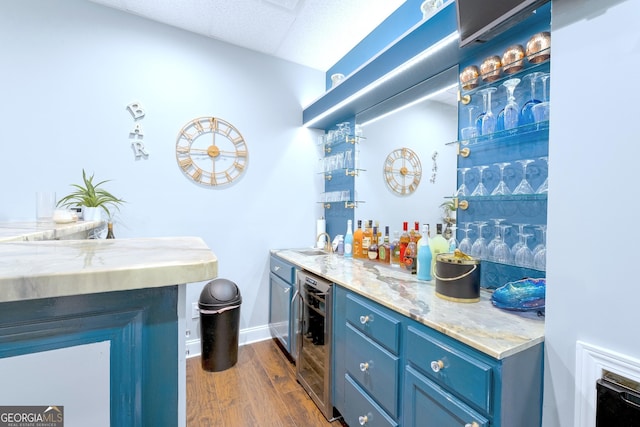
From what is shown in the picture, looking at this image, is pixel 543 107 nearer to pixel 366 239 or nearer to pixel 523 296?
pixel 523 296

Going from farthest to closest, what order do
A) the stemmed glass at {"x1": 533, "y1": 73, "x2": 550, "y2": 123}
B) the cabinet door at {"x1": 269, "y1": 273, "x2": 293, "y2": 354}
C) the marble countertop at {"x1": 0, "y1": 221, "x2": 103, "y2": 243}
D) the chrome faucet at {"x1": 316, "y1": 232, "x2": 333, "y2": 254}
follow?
the chrome faucet at {"x1": 316, "y1": 232, "x2": 333, "y2": 254} < the cabinet door at {"x1": 269, "y1": 273, "x2": 293, "y2": 354} < the stemmed glass at {"x1": 533, "y1": 73, "x2": 550, "y2": 123} < the marble countertop at {"x1": 0, "y1": 221, "x2": 103, "y2": 243}

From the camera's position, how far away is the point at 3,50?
6.36 ft

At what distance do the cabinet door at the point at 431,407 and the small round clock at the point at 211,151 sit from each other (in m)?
2.23

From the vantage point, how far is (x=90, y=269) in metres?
0.51

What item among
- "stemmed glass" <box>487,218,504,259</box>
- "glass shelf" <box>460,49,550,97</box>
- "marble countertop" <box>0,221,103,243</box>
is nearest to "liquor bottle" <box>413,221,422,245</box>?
"stemmed glass" <box>487,218,504,259</box>

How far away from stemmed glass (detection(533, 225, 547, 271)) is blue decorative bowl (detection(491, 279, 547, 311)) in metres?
0.09

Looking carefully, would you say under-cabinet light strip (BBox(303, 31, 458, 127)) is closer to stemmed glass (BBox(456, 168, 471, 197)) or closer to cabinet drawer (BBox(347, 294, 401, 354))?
stemmed glass (BBox(456, 168, 471, 197))

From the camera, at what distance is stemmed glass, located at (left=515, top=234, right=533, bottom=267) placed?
130 cm

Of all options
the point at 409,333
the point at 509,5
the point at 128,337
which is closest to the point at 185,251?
the point at 128,337

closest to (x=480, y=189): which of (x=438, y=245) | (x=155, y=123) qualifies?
(x=438, y=245)

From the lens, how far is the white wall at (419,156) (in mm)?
1803

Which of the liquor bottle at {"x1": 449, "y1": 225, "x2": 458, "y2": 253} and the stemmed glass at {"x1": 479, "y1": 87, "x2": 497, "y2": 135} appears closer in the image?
the stemmed glass at {"x1": 479, "y1": 87, "x2": 497, "y2": 135}

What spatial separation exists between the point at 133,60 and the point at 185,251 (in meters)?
2.43

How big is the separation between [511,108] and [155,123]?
2.61 m
